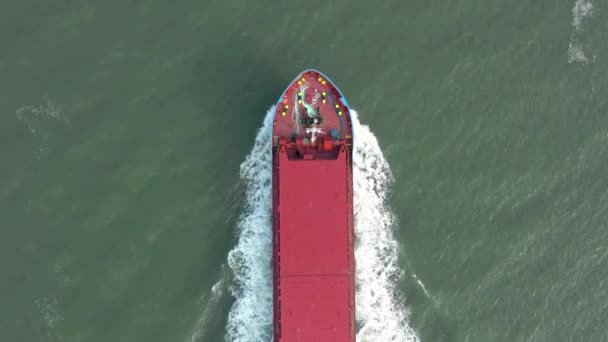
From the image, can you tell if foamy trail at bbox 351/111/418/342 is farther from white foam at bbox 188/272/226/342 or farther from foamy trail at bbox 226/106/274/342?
white foam at bbox 188/272/226/342

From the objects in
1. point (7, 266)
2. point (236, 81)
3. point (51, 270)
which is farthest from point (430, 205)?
point (7, 266)

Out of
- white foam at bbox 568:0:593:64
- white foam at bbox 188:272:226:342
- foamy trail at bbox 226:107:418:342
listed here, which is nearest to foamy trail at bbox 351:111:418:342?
foamy trail at bbox 226:107:418:342

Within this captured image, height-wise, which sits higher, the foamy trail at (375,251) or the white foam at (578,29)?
the white foam at (578,29)

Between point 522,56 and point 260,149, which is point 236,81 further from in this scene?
point 522,56

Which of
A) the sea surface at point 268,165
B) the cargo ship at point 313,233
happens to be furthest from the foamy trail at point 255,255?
the cargo ship at point 313,233

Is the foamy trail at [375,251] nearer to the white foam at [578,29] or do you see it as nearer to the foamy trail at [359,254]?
the foamy trail at [359,254]

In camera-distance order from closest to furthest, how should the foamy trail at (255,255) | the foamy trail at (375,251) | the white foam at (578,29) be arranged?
the foamy trail at (255,255) → the foamy trail at (375,251) → the white foam at (578,29)
